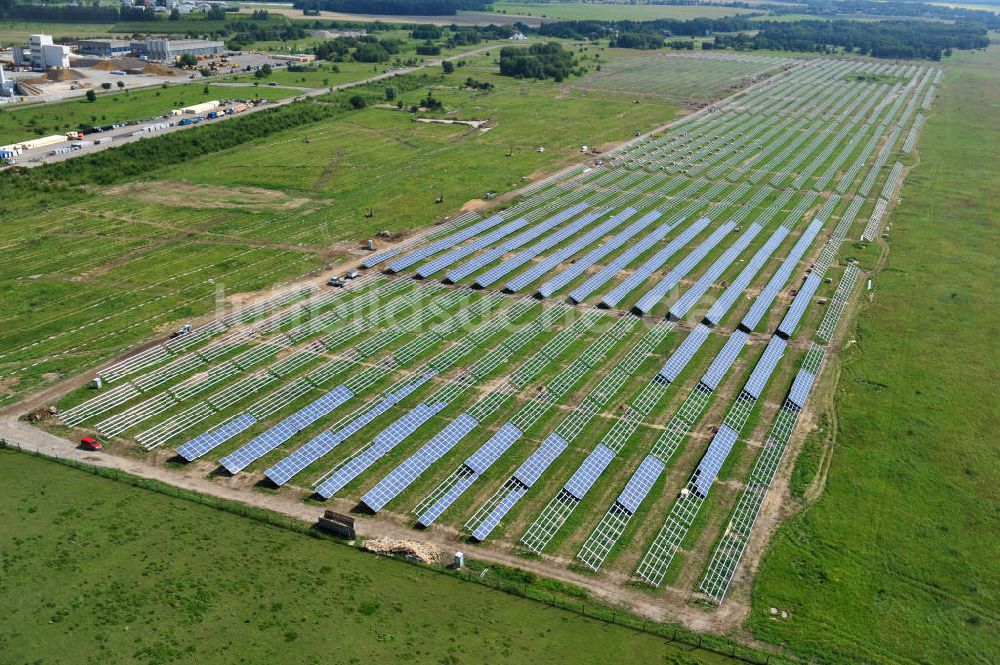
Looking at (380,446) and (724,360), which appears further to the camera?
(724,360)

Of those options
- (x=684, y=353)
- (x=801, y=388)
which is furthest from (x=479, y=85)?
(x=801, y=388)

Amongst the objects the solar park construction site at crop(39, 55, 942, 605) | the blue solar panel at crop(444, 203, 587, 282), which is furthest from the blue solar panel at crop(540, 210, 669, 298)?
the blue solar panel at crop(444, 203, 587, 282)

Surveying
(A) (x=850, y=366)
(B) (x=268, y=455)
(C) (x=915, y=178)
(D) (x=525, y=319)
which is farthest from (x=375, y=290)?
(C) (x=915, y=178)

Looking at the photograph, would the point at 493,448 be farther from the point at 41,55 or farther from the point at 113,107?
the point at 41,55

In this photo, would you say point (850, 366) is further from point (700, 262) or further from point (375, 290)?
point (375, 290)

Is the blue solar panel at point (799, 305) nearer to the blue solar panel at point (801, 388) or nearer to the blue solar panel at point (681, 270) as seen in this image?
the blue solar panel at point (801, 388)
